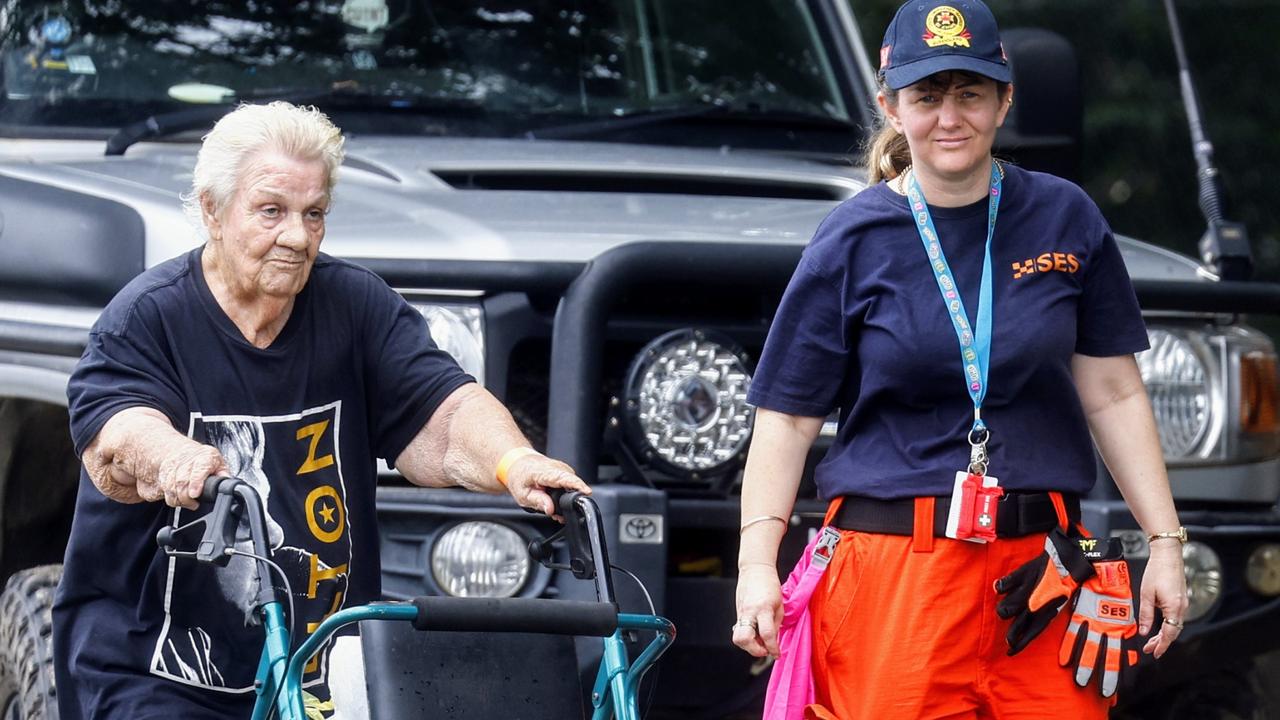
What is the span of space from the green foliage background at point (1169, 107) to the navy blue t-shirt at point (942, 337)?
6.55 metres

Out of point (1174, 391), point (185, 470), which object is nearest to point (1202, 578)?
point (1174, 391)

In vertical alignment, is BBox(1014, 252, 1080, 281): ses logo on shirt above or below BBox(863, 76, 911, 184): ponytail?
below

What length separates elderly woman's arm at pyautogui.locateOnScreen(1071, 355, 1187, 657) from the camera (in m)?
3.14

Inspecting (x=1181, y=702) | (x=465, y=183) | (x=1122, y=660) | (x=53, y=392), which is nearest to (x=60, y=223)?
(x=53, y=392)

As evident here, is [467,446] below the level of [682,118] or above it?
below

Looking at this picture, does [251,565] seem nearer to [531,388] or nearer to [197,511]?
[197,511]

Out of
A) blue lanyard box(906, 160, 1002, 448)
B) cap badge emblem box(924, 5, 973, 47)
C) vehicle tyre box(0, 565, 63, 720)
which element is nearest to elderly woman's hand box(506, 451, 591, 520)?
blue lanyard box(906, 160, 1002, 448)

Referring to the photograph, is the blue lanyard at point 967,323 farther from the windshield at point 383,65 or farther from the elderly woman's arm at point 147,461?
the windshield at point 383,65

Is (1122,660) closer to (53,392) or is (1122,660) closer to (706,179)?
(706,179)

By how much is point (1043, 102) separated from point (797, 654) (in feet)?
6.34

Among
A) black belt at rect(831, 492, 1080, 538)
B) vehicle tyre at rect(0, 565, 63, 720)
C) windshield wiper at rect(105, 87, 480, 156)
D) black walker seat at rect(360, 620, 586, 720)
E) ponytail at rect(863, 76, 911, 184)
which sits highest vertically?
ponytail at rect(863, 76, 911, 184)

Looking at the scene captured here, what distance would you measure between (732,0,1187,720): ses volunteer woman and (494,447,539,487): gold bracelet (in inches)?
13.7

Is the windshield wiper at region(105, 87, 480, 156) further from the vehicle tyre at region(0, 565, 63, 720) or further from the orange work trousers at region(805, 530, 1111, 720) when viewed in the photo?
the orange work trousers at region(805, 530, 1111, 720)

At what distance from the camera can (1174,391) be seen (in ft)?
13.9
